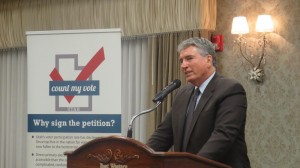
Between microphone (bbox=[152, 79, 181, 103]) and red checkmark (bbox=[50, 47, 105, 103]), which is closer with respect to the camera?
microphone (bbox=[152, 79, 181, 103])

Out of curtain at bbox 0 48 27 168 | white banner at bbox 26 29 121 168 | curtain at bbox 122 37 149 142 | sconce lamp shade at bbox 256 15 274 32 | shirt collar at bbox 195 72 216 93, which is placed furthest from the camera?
curtain at bbox 0 48 27 168

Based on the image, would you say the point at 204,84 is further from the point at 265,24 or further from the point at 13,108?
the point at 13,108

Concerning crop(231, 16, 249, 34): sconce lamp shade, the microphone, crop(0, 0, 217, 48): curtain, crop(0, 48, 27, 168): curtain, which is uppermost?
crop(0, 0, 217, 48): curtain

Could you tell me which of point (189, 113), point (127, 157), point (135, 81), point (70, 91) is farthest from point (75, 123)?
point (127, 157)

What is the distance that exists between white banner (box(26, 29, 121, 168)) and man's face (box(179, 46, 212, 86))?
6.18 ft

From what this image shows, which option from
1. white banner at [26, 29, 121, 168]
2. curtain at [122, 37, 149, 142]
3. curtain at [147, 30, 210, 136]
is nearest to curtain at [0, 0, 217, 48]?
curtain at [147, 30, 210, 136]

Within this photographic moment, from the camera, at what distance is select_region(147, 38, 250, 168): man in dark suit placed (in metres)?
2.43

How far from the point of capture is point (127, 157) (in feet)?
7.11

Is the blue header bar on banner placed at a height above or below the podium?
below

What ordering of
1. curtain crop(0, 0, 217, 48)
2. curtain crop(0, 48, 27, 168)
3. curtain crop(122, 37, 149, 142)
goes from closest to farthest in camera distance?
curtain crop(0, 0, 217, 48) < curtain crop(122, 37, 149, 142) < curtain crop(0, 48, 27, 168)

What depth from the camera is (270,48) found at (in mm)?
4871

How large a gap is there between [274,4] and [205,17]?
0.68 metres

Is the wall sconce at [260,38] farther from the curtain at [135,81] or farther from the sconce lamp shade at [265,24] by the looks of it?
the curtain at [135,81]

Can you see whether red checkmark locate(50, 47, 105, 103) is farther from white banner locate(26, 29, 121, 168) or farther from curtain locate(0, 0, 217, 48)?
curtain locate(0, 0, 217, 48)
